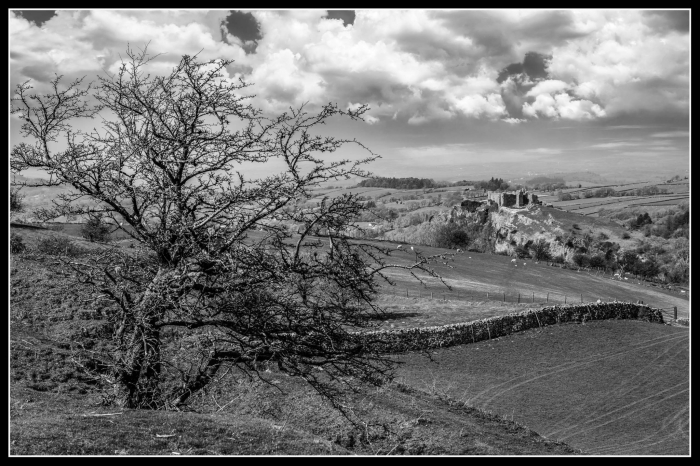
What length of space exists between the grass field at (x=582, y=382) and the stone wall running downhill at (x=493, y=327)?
2.03 feet

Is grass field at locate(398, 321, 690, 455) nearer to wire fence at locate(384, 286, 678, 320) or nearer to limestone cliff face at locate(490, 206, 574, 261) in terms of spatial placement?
wire fence at locate(384, 286, 678, 320)

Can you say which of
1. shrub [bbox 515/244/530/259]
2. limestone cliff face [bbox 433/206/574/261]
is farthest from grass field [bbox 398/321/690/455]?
limestone cliff face [bbox 433/206/574/261]

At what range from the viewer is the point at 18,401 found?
10852 mm

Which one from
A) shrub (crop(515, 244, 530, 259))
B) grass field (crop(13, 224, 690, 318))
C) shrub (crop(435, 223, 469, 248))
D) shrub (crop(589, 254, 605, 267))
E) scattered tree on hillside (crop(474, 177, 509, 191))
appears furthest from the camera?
scattered tree on hillside (crop(474, 177, 509, 191))

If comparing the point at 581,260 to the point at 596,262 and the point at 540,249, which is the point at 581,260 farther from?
the point at 540,249

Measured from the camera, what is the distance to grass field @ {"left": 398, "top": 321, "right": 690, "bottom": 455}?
2092 centimetres

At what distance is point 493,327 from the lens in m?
33.2

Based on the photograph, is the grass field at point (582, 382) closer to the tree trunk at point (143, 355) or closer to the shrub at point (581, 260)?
the tree trunk at point (143, 355)

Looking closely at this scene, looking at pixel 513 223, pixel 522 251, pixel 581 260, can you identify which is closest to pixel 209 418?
pixel 581 260

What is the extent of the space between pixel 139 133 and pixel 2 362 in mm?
4296

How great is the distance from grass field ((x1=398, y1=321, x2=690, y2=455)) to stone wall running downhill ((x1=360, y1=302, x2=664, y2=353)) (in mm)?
618

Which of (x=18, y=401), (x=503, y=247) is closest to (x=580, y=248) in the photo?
(x=503, y=247)

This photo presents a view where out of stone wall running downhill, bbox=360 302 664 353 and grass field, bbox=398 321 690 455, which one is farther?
stone wall running downhill, bbox=360 302 664 353

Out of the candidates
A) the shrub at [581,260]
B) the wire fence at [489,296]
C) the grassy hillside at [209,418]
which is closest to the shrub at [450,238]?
the shrub at [581,260]
